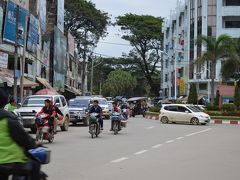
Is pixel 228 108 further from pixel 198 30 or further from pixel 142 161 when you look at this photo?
pixel 142 161

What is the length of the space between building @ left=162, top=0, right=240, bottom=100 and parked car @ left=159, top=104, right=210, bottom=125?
2188 cm

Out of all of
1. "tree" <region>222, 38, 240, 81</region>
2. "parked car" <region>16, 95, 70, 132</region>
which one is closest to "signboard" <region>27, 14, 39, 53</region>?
"parked car" <region>16, 95, 70, 132</region>

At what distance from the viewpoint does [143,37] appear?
81812 mm

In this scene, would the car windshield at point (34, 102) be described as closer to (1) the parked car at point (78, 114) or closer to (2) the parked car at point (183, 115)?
(1) the parked car at point (78, 114)

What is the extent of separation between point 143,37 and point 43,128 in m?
65.3

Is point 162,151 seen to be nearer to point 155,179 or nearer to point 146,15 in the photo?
point 155,179

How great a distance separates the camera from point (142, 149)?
54.6 feet

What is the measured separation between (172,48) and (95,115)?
65974mm

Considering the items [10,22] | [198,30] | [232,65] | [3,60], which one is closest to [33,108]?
[10,22]

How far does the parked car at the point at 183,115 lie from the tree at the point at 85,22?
1227 inches

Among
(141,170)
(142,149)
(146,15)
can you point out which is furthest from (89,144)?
(146,15)

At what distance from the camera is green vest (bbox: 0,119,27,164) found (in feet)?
17.7

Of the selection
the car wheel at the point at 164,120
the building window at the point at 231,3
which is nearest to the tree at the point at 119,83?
the building window at the point at 231,3

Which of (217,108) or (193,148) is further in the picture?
(217,108)
